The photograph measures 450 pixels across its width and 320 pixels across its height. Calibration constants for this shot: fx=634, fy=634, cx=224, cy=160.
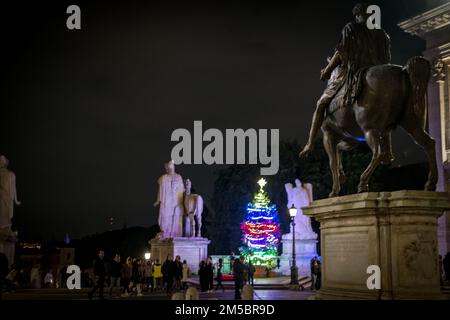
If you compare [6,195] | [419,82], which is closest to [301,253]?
[6,195]

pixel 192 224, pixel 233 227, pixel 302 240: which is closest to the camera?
pixel 192 224

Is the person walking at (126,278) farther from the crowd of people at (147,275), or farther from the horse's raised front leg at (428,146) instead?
the horse's raised front leg at (428,146)

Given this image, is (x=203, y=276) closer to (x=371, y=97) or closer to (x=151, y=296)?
(x=151, y=296)

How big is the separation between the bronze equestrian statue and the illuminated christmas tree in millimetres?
27190

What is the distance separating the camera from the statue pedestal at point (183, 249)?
3017 cm

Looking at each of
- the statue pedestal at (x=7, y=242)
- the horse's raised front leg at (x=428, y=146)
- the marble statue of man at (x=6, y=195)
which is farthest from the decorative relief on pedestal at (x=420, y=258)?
the marble statue of man at (x=6, y=195)

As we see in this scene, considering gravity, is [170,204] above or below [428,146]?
above

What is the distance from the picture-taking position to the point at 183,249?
99.6ft

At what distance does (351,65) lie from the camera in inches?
480

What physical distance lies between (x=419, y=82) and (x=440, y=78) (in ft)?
89.0
